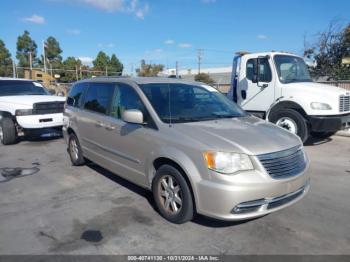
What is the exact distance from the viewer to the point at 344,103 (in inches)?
322

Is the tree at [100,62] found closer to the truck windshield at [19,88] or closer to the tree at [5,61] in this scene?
the tree at [5,61]

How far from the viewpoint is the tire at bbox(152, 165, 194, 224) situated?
12.5ft

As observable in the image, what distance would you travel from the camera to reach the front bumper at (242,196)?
3.45 meters

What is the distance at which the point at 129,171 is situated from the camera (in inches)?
191

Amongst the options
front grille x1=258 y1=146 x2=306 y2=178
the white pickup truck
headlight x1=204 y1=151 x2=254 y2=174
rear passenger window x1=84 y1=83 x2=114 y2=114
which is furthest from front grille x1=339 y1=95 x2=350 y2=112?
rear passenger window x1=84 y1=83 x2=114 y2=114

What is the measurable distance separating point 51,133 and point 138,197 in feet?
24.3

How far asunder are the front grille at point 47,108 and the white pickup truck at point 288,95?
5.18 m

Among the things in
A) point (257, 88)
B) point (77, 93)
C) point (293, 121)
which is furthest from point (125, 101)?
point (257, 88)

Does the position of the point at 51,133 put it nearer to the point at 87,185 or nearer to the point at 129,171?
the point at 87,185

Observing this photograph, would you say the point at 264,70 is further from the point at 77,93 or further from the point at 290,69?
the point at 77,93

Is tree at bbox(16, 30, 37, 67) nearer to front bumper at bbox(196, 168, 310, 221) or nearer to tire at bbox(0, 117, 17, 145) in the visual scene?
tire at bbox(0, 117, 17, 145)

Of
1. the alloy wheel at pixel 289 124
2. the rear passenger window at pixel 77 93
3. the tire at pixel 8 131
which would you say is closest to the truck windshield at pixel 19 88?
the tire at pixel 8 131

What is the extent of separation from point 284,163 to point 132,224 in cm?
199

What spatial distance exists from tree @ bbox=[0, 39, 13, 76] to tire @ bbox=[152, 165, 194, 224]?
57887 mm
